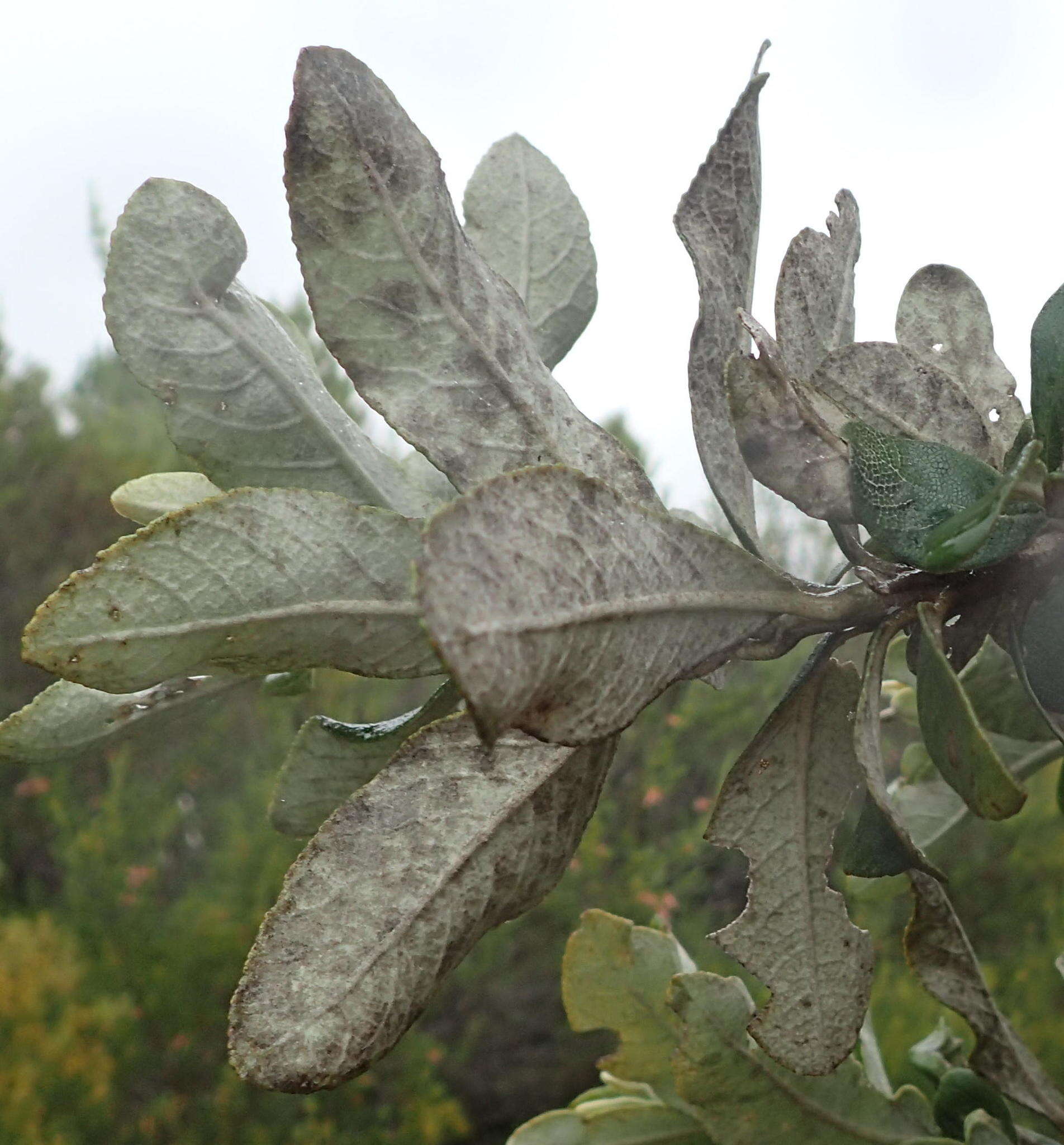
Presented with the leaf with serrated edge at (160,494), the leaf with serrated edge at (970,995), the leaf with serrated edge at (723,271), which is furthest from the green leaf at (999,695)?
the leaf with serrated edge at (160,494)

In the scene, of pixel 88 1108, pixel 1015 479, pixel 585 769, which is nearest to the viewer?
pixel 1015 479

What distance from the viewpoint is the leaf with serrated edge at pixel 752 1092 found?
74 centimetres

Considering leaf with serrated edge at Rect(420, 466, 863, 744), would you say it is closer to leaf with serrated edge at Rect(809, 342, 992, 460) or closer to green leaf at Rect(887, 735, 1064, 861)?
leaf with serrated edge at Rect(809, 342, 992, 460)

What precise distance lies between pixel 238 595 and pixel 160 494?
234 mm

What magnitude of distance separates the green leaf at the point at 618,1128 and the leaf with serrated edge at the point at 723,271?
0.48 metres

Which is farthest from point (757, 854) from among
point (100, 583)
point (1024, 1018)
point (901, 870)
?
point (1024, 1018)

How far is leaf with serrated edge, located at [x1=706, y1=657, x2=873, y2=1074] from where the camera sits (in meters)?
0.55

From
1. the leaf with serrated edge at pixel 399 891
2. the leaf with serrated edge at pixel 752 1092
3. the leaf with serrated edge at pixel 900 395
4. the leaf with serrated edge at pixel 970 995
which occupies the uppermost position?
the leaf with serrated edge at pixel 900 395

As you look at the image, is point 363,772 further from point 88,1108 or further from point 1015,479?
point 88,1108

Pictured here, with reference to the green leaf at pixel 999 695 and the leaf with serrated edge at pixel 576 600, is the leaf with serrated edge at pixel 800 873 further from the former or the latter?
the green leaf at pixel 999 695

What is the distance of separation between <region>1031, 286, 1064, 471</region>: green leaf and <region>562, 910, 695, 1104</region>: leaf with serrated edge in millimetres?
430

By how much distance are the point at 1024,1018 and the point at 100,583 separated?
13.5 ft

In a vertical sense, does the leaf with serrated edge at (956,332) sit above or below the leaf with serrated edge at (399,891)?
above

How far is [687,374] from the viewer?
57 cm
